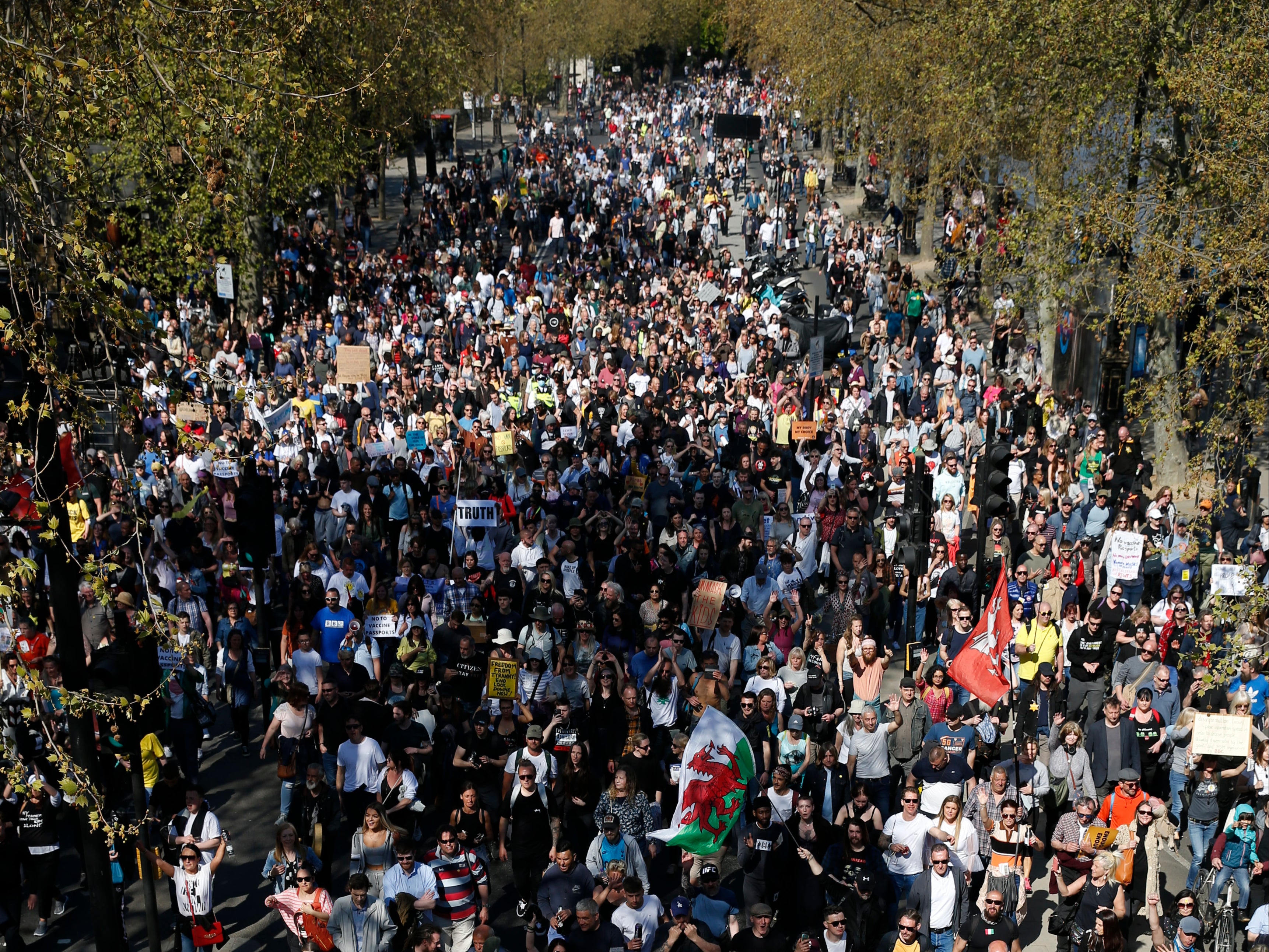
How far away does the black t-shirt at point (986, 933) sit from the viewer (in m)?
10.2

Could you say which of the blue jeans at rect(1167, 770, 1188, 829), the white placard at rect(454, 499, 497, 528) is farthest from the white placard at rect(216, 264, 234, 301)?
the blue jeans at rect(1167, 770, 1188, 829)

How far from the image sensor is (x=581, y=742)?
11.6m

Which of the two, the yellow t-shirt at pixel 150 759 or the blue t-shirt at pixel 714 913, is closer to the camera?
the blue t-shirt at pixel 714 913

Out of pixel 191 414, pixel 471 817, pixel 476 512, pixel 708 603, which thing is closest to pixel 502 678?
pixel 471 817

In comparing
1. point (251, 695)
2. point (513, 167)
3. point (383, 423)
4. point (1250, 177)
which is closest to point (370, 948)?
point (251, 695)

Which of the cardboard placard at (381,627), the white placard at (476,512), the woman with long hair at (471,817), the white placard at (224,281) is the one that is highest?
the white placard at (224,281)

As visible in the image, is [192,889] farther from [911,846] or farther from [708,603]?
[708,603]

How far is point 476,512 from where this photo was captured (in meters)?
15.8

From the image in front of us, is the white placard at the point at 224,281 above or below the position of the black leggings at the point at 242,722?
above

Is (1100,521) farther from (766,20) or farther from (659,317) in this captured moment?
(766,20)

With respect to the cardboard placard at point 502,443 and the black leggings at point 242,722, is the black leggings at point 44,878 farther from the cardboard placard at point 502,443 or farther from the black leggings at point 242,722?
the cardboard placard at point 502,443

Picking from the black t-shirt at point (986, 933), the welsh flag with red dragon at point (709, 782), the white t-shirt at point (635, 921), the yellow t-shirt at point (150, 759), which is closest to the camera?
the white t-shirt at point (635, 921)

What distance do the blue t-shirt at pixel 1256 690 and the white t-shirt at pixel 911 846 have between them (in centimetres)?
365

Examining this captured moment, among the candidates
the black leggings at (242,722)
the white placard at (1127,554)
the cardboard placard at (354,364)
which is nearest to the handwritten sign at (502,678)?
the black leggings at (242,722)
